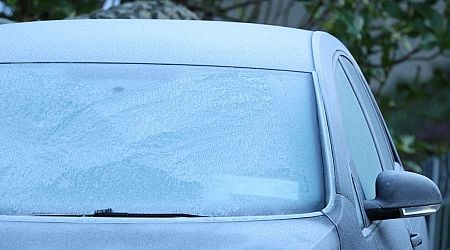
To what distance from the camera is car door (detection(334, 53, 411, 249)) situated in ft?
12.9

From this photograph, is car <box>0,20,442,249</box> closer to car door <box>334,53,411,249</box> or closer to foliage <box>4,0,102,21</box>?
car door <box>334,53,411,249</box>

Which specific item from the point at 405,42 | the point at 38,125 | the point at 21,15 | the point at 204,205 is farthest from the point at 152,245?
the point at 405,42

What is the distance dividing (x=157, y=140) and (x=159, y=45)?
43 centimetres

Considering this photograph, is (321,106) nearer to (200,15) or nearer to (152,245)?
(152,245)

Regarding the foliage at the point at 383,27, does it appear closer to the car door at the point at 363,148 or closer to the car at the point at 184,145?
the car door at the point at 363,148

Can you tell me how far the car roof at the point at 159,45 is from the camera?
158 inches

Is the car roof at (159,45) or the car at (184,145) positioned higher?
the car roof at (159,45)

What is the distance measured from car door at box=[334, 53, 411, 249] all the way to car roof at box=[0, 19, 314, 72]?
0.22m

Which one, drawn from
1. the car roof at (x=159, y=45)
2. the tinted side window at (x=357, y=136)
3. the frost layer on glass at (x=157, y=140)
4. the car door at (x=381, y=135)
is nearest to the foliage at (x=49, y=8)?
the car door at (x=381, y=135)

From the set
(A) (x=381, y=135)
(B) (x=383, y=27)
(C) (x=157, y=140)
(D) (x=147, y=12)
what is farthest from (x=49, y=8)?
(C) (x=157, y=140)

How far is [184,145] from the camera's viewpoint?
3.74 m

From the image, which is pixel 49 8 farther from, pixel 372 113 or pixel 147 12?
pixel 372 113

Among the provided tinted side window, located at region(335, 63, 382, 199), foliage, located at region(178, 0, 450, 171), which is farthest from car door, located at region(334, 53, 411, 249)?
foliage, located at region(178, 0, 450, 171)

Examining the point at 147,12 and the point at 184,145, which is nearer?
the point at 184,145
